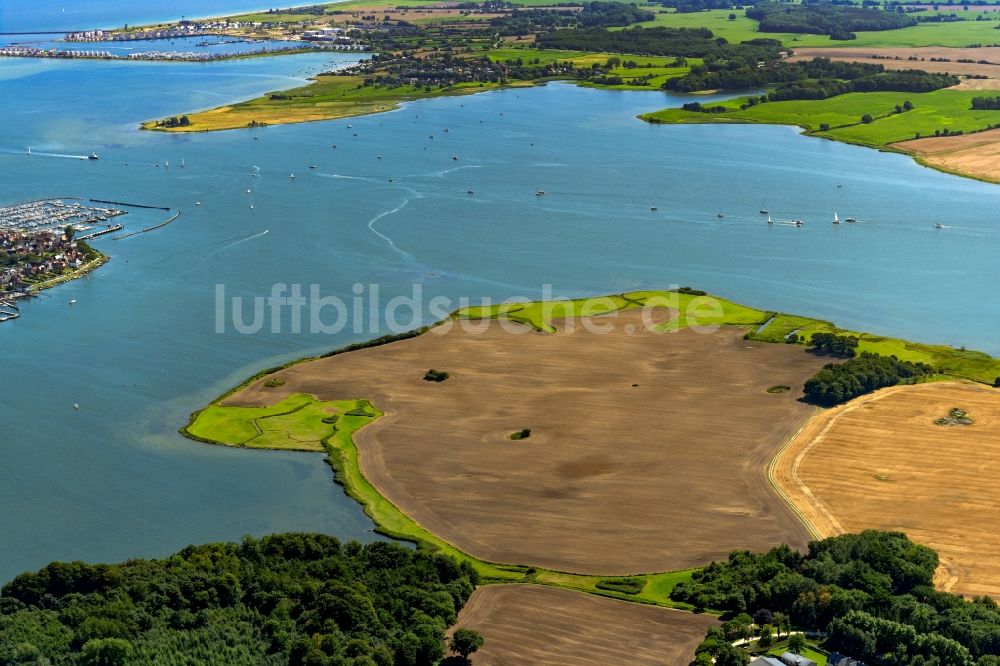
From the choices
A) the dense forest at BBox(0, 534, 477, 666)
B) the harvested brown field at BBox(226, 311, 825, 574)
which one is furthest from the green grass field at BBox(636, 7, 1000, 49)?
the dense forest at BBox(0, 534, 477, 666)

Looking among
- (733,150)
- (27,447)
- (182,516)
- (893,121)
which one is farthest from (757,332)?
(893,121)

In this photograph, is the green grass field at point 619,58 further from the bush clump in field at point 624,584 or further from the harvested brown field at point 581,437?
the bush clump in field at point 624,584

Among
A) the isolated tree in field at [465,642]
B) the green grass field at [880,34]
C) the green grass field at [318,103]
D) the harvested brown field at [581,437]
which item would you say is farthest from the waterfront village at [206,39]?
the isolated tree in field at [465,642]

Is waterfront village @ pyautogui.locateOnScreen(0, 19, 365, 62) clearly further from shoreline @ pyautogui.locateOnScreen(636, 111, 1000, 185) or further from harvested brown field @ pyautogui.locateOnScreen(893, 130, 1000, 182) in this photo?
harvested brown field @ pyautogui.locateOnScreen(893, 130, 1000, 182)

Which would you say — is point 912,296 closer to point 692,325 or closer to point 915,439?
point 692,325

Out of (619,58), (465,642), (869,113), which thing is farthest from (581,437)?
(619,58)

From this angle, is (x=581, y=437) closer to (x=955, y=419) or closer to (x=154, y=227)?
(x=955, y=419)
